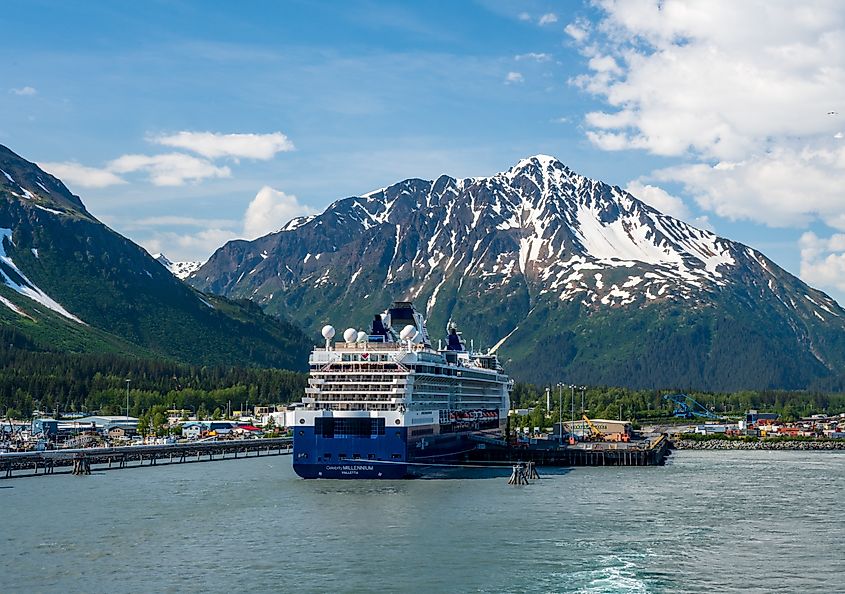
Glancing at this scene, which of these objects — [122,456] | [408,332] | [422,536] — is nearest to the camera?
[422,536]

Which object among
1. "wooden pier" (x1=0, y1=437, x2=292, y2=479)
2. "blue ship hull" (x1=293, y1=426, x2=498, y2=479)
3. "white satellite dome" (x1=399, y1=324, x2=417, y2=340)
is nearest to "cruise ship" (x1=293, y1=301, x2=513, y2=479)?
"blue ship hull" (x1=293, y1=426, x2=498, y2=479)

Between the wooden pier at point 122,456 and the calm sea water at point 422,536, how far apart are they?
1311cm

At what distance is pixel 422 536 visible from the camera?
73625 mm

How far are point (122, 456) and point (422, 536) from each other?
271 ft

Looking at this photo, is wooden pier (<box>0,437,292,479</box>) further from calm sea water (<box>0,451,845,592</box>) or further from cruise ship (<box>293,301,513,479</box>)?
cruise ship (<box>293,301,513,479</box>)

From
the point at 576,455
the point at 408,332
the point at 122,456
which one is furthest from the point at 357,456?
the point at 122,456

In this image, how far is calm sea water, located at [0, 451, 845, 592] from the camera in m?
59.8

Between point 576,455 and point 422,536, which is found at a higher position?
point 576,455

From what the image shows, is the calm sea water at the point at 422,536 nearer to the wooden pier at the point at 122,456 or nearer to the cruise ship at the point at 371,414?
the cruise ship at the point at 371,414

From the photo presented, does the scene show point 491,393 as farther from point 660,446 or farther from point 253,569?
point 253,569

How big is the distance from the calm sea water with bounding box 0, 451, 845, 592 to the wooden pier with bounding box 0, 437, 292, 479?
13.1 meters

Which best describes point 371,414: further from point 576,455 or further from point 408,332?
point 576,455

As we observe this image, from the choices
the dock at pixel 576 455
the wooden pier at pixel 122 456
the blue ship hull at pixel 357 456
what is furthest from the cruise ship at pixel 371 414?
the wooden pier at pixel 122 456

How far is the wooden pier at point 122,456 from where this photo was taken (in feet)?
424
